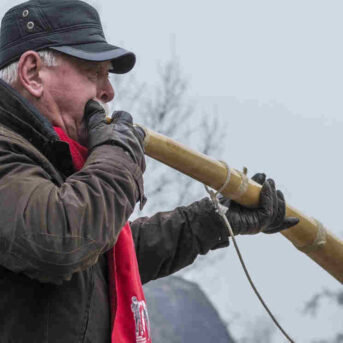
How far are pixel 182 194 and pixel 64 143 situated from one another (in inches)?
391

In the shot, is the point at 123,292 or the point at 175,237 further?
the point at 175,237

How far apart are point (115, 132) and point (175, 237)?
30.0 inches

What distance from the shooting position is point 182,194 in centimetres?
1224

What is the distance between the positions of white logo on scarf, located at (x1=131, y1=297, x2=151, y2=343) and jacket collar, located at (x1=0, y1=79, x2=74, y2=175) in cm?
44

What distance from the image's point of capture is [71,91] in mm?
2547

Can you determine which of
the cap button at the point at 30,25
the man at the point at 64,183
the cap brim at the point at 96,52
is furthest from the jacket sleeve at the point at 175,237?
the cap button at the point at 30,25

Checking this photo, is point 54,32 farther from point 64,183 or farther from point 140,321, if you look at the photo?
point 140,321

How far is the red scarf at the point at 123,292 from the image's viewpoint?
2.39 meters

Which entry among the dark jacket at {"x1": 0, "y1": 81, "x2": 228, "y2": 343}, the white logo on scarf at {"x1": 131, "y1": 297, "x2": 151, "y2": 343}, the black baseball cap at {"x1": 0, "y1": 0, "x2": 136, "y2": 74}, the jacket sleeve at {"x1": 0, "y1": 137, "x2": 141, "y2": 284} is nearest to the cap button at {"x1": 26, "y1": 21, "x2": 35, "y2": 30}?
the black baseball cap at {"x1": 0, "y1": 0, "x2": 136, "y2": 74}

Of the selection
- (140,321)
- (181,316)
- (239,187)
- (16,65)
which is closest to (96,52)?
(16,65)

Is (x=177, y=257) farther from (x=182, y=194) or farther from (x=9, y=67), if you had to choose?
(x=182, y=194)

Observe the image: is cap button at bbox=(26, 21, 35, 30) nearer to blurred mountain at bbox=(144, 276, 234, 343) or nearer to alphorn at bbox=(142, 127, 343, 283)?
alphorn at bbox=(142, 127, 343, 283)

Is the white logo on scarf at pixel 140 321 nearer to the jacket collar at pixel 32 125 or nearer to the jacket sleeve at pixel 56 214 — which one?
the jacket sleeve at pixel 56 214

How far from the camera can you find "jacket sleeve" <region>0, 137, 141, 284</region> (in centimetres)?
208
